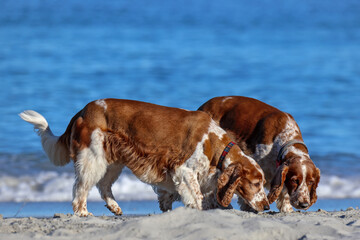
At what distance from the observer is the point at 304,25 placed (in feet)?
141

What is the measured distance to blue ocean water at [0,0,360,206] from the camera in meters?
12.0

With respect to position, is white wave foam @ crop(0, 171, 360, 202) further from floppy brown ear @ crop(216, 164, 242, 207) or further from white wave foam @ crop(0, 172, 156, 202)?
floppy brown ear @ crop(216, 164, 242, 207)

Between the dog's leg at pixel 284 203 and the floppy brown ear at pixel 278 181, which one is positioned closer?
the floppy brown ear at pixel 278 181

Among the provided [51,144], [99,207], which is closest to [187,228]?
[51,144]

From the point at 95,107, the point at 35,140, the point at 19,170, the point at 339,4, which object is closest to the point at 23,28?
the point at 35,140

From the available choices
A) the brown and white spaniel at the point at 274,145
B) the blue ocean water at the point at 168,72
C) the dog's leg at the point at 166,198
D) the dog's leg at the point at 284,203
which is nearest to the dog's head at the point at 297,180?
the brown and white spaniel at the point at 274,145

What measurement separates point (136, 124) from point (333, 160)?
6.43 meters

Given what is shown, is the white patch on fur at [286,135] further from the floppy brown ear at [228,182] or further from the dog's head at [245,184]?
the floppy brown ear at [228,182]

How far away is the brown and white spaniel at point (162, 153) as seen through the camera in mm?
7191

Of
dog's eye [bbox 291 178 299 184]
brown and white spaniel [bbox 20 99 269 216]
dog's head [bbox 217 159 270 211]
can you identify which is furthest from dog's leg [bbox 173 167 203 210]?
dog's eye [bbox 291 178 299 184]

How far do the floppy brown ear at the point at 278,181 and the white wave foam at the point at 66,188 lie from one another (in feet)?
10.7

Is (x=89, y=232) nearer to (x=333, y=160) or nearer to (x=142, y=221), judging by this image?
(x=142, y=221)

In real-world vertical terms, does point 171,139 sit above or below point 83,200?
above

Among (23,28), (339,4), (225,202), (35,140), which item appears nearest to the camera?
(225,202)
